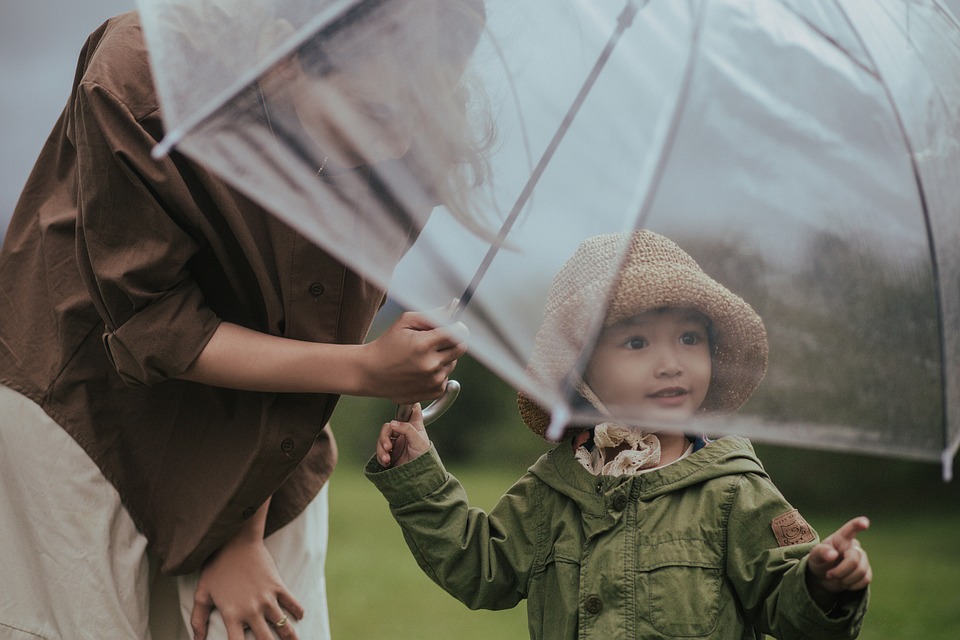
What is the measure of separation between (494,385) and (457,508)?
5.00m

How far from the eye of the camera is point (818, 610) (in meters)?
1.42

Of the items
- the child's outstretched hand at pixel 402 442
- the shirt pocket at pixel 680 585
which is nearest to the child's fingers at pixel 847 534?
the shirt pocket at pixel 680 585

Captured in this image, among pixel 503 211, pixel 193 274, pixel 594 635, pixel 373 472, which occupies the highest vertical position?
pixel 503 211

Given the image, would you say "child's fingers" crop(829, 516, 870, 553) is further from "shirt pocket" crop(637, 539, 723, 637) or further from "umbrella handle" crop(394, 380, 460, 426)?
"umbrella handle" crop(394, 380, 460, 426)

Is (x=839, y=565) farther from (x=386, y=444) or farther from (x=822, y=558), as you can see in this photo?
(x=386, y=444)

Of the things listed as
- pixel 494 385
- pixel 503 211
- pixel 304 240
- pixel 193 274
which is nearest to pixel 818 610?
pixel 503 211

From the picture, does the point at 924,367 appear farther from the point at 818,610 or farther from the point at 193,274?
the point at 193,274

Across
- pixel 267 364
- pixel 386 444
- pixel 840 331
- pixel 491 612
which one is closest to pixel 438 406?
pixel 386 444

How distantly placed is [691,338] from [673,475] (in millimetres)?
196

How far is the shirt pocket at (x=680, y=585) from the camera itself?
1.55m

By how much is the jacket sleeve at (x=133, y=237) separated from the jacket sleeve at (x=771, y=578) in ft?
2.47

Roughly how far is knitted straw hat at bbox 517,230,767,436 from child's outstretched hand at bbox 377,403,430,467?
360 mm

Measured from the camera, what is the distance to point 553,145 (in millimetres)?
1359

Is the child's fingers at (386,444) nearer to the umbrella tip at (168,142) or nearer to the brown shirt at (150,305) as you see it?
the brown shirt at (150,305)
